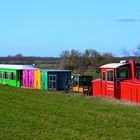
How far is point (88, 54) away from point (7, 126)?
66726mm

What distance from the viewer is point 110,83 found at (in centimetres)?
2822

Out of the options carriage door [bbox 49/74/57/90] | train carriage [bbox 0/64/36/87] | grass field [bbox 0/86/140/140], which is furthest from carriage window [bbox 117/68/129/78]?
train carriage [bbox 0/64/36/87]

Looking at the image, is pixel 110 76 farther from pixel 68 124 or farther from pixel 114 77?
pixel 68 124

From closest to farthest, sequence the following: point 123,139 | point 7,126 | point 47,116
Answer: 1. point 123,139
2. point 7,126
3. point 47,116

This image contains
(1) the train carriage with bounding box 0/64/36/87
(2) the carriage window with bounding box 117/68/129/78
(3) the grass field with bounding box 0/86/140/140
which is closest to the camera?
(3) the grass field with bounding box 0/86/140/140

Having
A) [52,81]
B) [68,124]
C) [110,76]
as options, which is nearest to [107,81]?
[110,76]

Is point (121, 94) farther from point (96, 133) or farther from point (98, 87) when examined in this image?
point (96, 133)

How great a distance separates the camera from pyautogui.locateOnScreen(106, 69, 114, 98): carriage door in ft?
92.0

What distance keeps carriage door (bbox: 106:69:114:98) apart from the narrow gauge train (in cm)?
1347

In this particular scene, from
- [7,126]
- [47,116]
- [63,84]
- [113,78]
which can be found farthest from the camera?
[63,84]

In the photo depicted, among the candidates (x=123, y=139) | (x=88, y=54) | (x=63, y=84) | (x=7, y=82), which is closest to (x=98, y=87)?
(x=63, y=84)

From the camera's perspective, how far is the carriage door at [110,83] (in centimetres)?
2804

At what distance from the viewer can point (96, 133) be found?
507 inches

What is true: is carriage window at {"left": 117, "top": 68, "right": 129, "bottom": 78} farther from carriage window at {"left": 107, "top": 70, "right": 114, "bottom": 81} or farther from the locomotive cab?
carriage window at {"left": 107, "top": 70, "right": 114, "bottom": 81}
